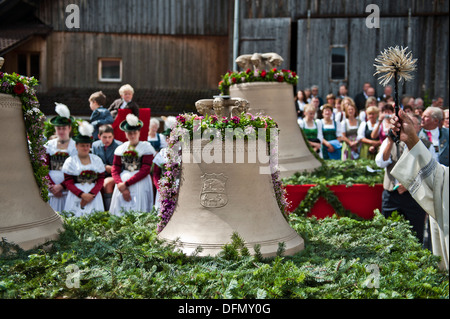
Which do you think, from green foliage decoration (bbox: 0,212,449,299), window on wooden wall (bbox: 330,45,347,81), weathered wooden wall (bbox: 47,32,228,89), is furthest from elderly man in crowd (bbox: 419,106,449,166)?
weathered wooden wall (bbox: 47,32,228,89)

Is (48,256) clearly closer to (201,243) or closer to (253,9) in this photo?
(201,243)

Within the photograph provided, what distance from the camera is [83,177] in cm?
649

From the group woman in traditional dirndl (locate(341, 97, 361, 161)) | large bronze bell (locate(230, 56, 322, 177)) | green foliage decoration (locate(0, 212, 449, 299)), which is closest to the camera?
green foliage decoration (locate(0, 212, 449, 299))

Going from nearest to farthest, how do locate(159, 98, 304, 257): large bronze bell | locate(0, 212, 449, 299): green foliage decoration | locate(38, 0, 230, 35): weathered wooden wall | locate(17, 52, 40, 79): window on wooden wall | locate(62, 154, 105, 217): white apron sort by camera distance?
1. locate(0, 212, 449, 299): green foliage decoration
2. locate(159, 98, 304, 257): large bronze bell
3. locate(62, 154, 105, 217): white apron
4. locate(17, 52, 40, 79): window on wooden wall
5. locate(38, 0, 230, 35): weathered wooden wall

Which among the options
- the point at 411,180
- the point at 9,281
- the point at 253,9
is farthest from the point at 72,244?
the point at 253,9

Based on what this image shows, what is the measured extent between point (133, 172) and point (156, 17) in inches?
469

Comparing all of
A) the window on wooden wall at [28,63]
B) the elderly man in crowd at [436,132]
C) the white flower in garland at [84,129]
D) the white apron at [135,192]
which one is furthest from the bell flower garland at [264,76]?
the window on wooden wall at [28,63]

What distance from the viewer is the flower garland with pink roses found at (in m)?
4.19

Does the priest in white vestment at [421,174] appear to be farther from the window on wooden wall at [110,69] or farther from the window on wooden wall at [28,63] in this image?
the window on wooden wall at [28,63]

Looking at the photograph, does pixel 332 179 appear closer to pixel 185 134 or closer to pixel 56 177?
pixel 185 134

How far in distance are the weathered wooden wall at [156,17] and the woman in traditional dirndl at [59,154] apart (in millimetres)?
11178

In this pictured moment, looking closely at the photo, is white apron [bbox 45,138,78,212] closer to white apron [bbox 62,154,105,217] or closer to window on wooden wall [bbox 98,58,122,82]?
white apron [bbox 62,154,105,217]

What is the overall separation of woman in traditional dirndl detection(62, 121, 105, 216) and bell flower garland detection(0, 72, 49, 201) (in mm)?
1810
